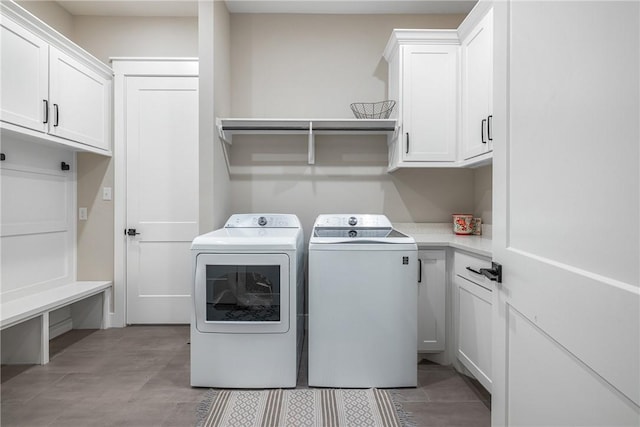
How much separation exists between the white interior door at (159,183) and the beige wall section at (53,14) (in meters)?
0.61

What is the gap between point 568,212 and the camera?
0.75m

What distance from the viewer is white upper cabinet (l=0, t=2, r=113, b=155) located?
2084 millimetres

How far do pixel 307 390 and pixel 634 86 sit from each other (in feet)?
6.57

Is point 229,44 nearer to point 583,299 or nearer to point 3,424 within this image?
point 3,424

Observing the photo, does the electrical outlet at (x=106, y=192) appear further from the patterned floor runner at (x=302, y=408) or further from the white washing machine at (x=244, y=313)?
the patterned floor runner at (x=302, y=408)

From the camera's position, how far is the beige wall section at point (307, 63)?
298cm

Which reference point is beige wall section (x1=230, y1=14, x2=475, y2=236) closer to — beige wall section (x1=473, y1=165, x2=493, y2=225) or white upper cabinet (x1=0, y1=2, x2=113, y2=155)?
beige wall section (x1=473, y1=165, x2=493, y2=225)

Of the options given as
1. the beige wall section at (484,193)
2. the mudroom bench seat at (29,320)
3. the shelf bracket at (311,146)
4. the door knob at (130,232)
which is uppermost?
the shelf bracket at (311,146)

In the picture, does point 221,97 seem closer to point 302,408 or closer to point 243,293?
point 243,293

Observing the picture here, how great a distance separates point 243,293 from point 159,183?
159 centimetres

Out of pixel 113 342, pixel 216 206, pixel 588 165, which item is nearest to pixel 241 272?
pixel 216 206

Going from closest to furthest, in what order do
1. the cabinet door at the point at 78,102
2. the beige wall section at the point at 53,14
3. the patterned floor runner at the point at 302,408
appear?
the patterned floor runner at the point at 302,408, the cabinet door at the point at 78,102, the beige wall section at the point at 53,14

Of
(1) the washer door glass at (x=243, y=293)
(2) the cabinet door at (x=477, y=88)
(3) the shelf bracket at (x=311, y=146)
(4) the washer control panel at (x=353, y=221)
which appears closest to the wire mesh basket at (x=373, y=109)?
(3) the shelf bracket at (x=311, y=146)

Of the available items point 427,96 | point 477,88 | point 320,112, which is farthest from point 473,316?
point 320,112
